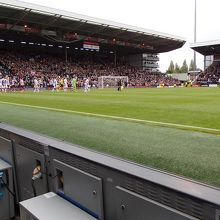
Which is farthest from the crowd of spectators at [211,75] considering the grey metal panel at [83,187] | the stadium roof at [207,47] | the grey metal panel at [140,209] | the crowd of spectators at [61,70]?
the grey metal panel at [140,209]

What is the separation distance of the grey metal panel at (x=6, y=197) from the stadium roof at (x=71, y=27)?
106 ft

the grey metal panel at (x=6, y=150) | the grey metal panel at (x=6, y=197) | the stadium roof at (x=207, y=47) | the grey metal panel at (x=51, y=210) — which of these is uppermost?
the stadium roof at (x=207, y=47)

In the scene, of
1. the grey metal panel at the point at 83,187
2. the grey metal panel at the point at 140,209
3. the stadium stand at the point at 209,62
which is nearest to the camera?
the grey metal panel at the point at 140,209

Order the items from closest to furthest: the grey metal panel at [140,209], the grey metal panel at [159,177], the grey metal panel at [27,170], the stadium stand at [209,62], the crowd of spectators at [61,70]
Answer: the grey metal panel at [159,177] → the grey metal panel at [140,209] → the grey metal panel at [27,170] → the crowd of spectators at [61,70] → the stadium stand at [209,62]

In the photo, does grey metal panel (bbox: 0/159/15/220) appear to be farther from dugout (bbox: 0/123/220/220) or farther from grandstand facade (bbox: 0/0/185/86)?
grandstand facade (bbox: 0/0/185/86)

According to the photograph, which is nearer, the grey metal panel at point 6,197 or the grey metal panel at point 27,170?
the grey metal panel at point 27,170

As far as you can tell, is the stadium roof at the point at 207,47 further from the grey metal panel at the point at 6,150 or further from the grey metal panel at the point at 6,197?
the grey metal panel at the point at 6,197

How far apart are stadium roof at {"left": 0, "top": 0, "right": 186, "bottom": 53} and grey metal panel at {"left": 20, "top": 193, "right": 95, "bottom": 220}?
33.5 m

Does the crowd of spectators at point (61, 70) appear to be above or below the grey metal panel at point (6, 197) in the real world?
above

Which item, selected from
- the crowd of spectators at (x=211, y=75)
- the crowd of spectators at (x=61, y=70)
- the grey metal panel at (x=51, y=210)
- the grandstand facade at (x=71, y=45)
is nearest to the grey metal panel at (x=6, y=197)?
the grey metal panel at (x=51, y=210)

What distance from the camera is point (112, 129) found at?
16.3 ft

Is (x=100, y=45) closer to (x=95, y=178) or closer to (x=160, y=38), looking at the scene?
(x=160, y=38)

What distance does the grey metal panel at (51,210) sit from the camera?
93.2 inches

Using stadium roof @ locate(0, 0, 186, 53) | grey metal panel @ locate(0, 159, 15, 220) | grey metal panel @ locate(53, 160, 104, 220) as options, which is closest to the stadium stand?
stadium roof @ locate(0, 0, 186, 53)
